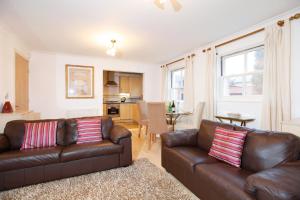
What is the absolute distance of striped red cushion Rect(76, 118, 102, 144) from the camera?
2600 mm

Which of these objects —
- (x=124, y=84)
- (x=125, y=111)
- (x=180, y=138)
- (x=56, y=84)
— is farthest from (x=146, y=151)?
(x=124, y=84)

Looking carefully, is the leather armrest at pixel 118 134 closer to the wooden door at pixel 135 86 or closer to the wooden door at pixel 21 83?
the wooden door at pixel 21 83

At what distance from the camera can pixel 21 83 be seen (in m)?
3.91

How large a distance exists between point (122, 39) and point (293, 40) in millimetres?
3104

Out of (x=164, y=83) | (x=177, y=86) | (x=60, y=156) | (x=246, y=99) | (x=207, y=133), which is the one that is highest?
(x=164, y=83)

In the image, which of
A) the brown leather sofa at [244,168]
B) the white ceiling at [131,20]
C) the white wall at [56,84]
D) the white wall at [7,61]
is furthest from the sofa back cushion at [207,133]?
the white wall at [56,84]

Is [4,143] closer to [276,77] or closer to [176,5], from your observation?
[176,5]

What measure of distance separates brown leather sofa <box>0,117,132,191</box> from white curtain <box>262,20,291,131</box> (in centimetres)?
236

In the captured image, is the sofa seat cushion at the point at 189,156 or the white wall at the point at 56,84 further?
the white wall at the point at 56,84

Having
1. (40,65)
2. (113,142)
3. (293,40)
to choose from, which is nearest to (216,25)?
(293,40)

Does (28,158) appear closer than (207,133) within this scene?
Yes

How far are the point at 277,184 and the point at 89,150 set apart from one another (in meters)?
2.15

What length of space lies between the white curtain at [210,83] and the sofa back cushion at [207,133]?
1.38 meters

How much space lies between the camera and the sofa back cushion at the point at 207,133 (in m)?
2.16
